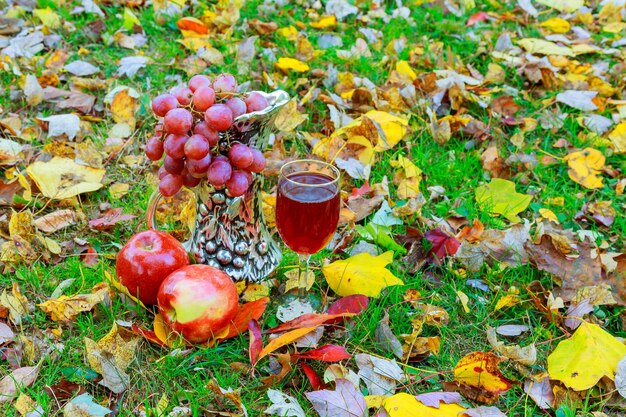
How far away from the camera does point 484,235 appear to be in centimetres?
236

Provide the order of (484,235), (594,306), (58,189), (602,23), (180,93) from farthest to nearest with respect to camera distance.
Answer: (602,23)
(58,189)
(484,235)
(594,306)
(180,93)

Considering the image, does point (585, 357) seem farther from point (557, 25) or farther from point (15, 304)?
point (557, 25)

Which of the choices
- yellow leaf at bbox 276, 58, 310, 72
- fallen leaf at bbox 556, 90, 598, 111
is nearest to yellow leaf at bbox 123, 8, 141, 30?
yellow leaf at bbox 276, 58, 310, 72

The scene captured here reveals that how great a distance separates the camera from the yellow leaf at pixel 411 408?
1.71m

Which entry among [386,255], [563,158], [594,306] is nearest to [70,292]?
[386,255]

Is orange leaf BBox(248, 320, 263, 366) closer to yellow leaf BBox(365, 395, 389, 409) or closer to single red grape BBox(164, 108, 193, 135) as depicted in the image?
yellow leaf BBox(365, 395, 389, 409)

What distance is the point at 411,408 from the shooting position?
1.71 meters

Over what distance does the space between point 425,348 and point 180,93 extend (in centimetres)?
102

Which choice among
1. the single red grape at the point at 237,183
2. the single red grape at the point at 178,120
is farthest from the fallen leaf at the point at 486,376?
the single red grape at the point at 178,120

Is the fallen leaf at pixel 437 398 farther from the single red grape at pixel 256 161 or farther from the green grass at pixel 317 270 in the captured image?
the single red grape at pixel 256 161

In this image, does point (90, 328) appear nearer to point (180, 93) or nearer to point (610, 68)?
point (180, 93)

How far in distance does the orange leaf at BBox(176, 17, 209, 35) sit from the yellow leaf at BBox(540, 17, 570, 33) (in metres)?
2.04

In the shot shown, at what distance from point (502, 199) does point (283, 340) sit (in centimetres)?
118

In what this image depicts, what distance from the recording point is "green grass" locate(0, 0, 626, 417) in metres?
1.83
